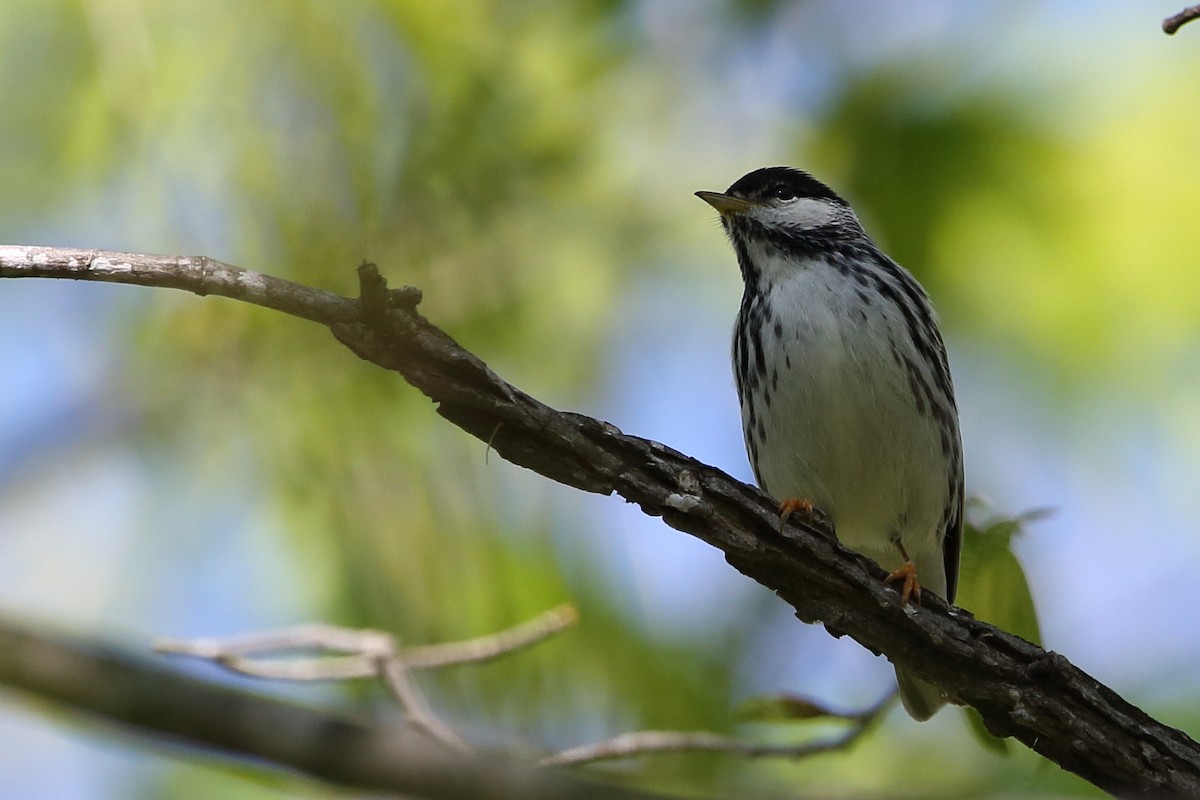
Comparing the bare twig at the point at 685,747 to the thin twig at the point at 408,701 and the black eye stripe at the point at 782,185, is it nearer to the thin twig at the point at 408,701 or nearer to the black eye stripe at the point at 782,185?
the thin twig at the point at 408,701

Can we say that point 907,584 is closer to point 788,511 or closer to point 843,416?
point 788,511

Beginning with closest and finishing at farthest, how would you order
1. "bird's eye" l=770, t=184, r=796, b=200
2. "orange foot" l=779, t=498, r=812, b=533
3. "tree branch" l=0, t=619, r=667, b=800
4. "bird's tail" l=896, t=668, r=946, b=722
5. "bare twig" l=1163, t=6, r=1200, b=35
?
"tree branch" l=0, t=619, r=667, b=800, "bare twig" l=1163, t=6, r=1200, b=35, "orange foot" l=779, t=498, r=812, b=533, "bird's tail" l=896, t=668, r=946, b=722, "bird's eye" l=770, t=184, r=796, b=200

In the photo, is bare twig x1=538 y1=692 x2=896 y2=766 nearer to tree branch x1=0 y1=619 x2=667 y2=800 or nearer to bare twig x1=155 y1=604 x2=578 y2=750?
bare twig x1=155 y1=604 x2=578 y2=750

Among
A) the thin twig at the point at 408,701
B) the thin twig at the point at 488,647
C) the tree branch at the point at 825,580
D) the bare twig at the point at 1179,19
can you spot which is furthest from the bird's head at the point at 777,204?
the bare twig at the point at 1179,19

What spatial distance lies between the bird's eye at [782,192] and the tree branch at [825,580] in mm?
2117

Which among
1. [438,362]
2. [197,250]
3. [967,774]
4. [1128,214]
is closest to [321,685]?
[197,250]

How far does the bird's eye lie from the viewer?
4938 mm

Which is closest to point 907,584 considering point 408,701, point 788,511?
point 788,511

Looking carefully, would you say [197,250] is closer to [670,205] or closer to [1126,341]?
[670,205]

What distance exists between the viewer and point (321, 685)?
425 cm

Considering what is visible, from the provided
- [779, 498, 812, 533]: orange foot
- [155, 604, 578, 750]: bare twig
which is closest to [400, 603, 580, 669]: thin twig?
[155, 604, 578, 750]: bare twig

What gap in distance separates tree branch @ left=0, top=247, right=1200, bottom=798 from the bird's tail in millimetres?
1094

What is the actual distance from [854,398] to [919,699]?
0.97 m

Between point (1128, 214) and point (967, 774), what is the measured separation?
2167mm
